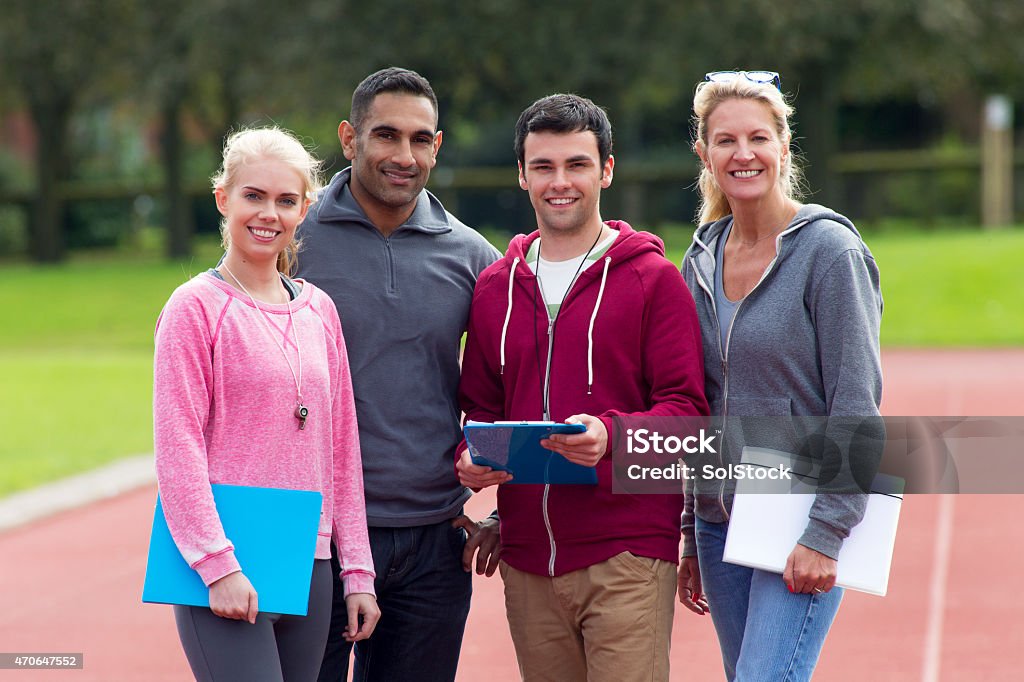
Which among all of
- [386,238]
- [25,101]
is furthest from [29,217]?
[386,238]

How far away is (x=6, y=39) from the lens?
28.0 m

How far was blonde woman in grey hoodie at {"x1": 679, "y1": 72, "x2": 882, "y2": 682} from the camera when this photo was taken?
325cm

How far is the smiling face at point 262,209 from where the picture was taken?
328 centimetres

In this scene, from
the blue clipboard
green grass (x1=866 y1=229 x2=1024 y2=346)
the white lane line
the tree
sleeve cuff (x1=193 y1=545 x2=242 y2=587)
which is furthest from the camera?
the tree

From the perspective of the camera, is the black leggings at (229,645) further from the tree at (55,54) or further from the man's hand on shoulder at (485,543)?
the tree at (55,54)

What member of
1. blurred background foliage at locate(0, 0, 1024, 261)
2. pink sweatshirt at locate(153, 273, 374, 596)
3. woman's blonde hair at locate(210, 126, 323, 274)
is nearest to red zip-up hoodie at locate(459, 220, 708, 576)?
pink sweatshirt at locate(153, 273, 374, 596)

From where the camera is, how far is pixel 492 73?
2719 centimetres

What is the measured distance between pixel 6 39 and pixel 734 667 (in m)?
28.1

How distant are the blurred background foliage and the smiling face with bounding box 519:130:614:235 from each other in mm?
14466

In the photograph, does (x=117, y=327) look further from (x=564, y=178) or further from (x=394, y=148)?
(x=564, y=178)

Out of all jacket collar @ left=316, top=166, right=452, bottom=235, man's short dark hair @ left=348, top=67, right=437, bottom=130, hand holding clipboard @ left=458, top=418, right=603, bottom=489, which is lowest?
hand holding clipboard @ left=458, top=418, right=603, bottom=489

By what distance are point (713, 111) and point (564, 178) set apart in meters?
0.45

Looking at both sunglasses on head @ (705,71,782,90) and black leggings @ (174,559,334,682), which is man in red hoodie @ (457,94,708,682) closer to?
sunglasses on head @ (705,71,782,90)

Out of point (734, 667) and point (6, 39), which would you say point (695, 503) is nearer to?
point (734, 667)
